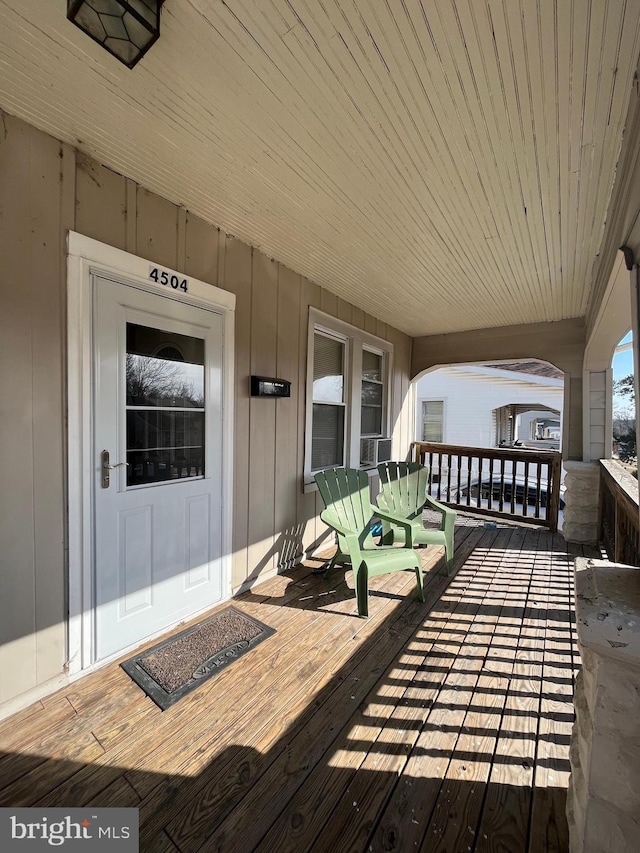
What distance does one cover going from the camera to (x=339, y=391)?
407 cm

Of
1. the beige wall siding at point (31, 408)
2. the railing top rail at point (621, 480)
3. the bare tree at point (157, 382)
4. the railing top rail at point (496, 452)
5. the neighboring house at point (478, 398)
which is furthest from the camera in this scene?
the neighboring house at point (478, 398)

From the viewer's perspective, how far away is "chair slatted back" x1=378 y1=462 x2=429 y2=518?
12.9 ft

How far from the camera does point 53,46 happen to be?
129cm

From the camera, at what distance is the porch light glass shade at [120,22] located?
1.13 meters

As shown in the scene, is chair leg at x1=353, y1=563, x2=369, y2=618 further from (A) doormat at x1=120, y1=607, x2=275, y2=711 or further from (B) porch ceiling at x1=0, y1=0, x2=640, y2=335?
(B) porch ceiling at x1=0, y1=0, x2=640, y2=335

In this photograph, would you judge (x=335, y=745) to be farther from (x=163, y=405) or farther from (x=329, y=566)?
(x=163, y=405)

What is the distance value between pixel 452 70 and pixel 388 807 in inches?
107

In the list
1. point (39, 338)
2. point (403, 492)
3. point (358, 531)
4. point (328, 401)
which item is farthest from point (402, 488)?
point (39, 338)

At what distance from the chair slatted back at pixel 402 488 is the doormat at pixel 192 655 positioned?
77.5 inches

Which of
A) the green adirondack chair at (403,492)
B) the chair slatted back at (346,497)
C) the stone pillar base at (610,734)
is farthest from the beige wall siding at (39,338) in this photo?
the green adirondack chair at (403,492)

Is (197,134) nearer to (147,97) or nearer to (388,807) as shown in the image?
(147,97)

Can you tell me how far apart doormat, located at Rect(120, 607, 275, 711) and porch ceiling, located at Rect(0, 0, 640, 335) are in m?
2.69

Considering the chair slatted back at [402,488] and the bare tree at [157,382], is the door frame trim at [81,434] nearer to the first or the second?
the bare tree at [157,382]

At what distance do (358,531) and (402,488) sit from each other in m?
0.89
